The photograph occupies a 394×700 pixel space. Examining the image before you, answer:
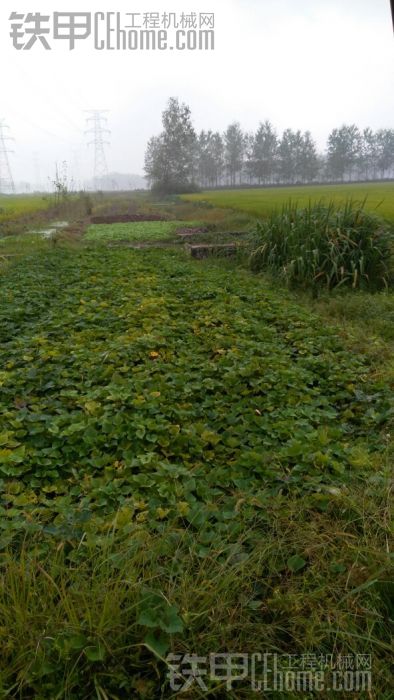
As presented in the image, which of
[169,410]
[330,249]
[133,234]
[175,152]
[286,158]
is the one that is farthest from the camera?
[286,158]

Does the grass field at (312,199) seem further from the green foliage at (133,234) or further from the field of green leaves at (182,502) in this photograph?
the field of green leaves at (182,502)

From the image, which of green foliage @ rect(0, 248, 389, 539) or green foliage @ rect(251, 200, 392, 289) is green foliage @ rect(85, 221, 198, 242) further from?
green foliage @ rect(0, 248, 389, 539)

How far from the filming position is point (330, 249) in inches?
248

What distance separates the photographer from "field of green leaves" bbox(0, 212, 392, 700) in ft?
4.33

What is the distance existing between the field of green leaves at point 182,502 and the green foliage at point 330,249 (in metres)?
2.01

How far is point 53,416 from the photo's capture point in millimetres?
2717

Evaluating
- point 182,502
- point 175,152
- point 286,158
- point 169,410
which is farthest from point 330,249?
point 286,158

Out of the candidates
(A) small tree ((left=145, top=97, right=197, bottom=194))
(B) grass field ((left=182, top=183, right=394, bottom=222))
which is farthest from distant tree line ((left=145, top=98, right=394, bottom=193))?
(B) grass field ((left=182, top=183, right=394, bottom=222))

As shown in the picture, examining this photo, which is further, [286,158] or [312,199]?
[286,158]

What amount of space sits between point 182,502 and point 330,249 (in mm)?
5168

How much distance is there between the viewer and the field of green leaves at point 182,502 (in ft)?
4.33

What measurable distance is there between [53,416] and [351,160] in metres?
67.0

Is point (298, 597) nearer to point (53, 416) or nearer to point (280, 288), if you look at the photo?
point (53, 416)

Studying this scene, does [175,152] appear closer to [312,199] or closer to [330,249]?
[312,199]
